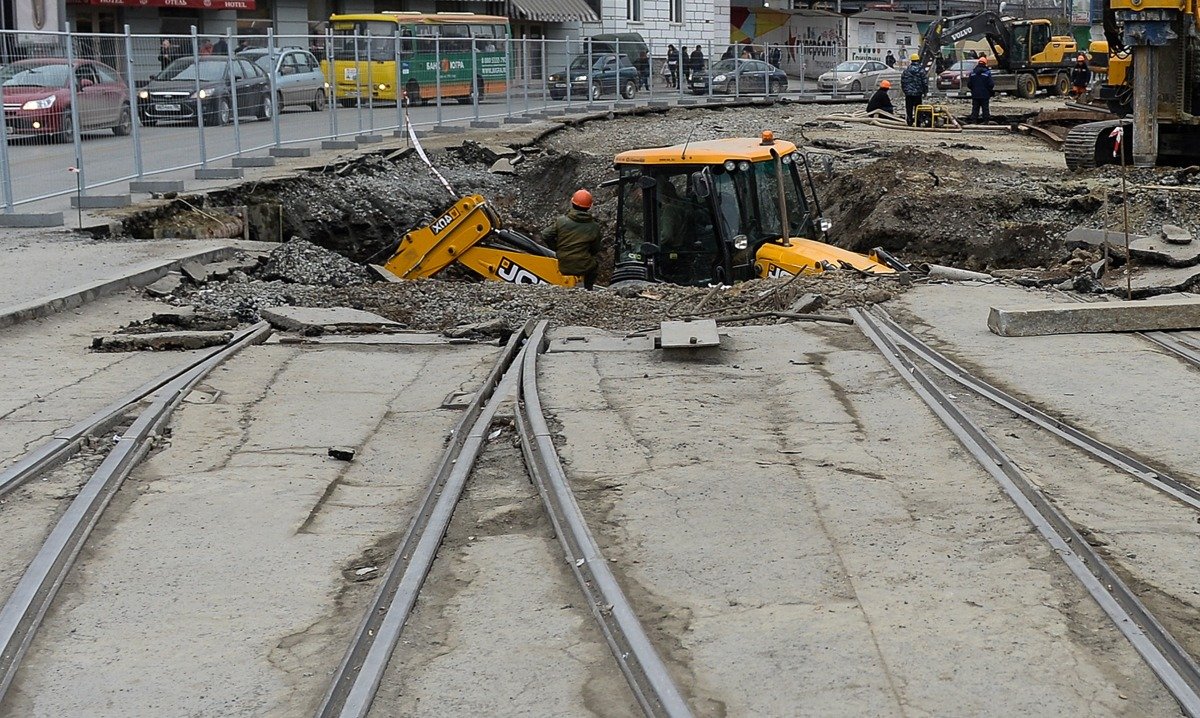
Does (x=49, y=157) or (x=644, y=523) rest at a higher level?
(x=49, y=157)

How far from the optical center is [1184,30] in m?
20.5

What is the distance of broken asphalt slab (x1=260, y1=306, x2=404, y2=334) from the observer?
38.2 ft

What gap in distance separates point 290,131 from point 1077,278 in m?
13.7

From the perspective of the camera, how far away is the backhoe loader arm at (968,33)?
43781 millimetres

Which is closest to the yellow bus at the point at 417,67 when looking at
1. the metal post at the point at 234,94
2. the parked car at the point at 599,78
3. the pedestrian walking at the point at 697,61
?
the metal post at the point at 234,94

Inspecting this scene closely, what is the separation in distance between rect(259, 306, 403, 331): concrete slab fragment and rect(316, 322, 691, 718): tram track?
9.46 ft

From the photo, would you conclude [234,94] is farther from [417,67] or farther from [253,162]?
[417,67]

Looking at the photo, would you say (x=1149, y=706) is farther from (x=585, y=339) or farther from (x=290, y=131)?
(x=290, y=131)

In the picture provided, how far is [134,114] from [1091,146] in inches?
575

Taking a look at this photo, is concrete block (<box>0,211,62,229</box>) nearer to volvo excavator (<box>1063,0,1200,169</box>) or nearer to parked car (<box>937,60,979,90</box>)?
volvo excavator (<box>1063,0,1200,169</box>)

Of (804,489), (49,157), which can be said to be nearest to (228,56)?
(49,157)

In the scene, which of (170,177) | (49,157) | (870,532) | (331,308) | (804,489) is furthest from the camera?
(170,177)

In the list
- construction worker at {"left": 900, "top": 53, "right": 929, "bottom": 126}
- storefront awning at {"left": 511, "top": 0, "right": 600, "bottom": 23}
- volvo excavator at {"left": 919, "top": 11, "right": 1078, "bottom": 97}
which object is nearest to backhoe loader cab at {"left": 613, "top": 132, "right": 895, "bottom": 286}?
construction worker at {"left": 900, "top": 53, "right": 929, "bottom": 126}

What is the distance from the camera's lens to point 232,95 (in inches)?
805
